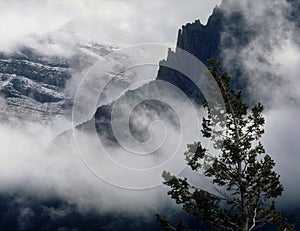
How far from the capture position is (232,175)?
51.8 metres

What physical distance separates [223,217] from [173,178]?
6.17 m

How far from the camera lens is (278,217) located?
2010 inches

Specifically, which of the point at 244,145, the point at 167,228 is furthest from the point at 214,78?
the point at 167,228

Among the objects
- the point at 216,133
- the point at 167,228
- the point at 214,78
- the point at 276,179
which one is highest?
the point at 214,78

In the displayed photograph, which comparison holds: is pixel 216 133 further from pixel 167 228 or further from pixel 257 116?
pixel 167 228

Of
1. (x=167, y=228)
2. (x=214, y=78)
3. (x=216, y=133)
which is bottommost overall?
(x=167, y=228)

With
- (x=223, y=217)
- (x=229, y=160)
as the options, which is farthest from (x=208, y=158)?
(x=223, y=217)

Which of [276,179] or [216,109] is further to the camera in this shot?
[216,109]

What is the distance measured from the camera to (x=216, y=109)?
181 feet

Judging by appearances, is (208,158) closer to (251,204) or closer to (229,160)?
(229,160)

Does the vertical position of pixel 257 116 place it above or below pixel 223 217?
above

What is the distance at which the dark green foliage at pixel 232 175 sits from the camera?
50.7 meters

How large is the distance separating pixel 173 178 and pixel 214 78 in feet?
34.6

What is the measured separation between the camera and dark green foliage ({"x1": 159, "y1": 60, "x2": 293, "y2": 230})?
50.7 meters
